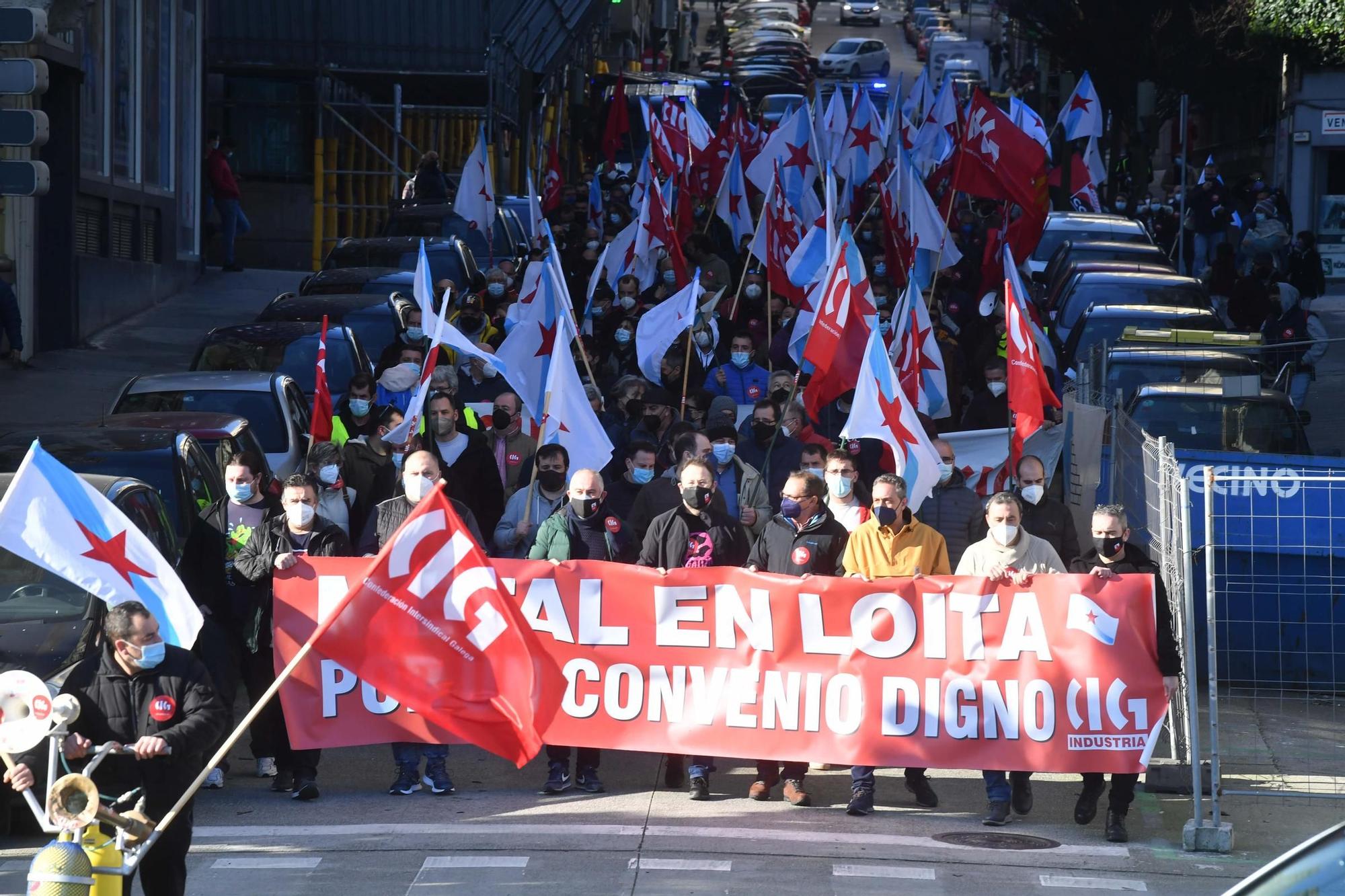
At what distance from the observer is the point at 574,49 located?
4422 centimetres

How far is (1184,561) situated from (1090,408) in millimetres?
4744

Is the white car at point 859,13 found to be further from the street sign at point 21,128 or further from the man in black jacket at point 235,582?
the man in black jacket at point 235,582

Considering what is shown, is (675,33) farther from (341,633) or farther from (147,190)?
(341,633)

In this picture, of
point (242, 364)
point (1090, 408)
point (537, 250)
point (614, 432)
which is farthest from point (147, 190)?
point (1090, 408)

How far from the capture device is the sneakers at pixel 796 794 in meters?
9.56

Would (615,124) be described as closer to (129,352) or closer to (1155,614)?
(129,352)

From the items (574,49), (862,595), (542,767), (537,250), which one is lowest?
(542,767)

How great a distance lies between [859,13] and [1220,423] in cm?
6984

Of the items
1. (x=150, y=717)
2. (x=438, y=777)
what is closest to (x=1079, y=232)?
(x=438, y=777)

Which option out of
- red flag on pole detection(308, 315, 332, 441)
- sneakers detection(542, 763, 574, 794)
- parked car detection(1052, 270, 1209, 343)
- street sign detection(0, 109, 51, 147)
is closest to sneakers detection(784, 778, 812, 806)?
sneakers detection(542, 763, 574, 794)

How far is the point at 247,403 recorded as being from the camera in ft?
47.6

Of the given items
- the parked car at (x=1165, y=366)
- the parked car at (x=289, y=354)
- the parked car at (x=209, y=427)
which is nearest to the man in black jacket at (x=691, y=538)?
the parked car at (x=209, y=427)

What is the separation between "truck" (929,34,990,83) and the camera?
6203 cm

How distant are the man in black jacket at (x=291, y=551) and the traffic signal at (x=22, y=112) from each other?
265 centimetres
